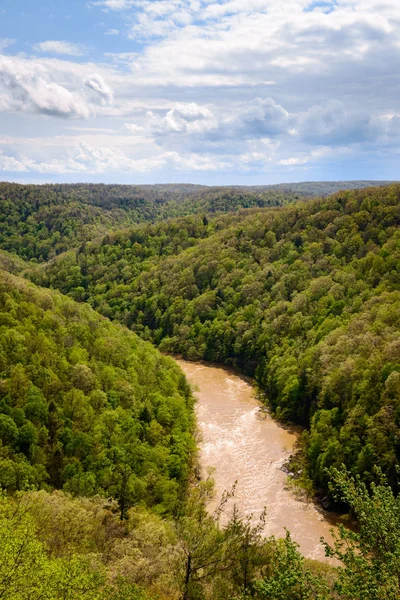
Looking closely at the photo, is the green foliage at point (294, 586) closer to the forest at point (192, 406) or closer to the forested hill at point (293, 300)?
the forest at point (192, 406)

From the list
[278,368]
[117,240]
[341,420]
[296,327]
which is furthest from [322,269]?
[117,240]

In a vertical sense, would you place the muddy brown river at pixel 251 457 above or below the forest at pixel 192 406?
below

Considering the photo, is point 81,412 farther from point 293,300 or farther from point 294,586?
point 293,300

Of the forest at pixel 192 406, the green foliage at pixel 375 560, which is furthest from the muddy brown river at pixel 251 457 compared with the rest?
the green foliage at pixel 375 560

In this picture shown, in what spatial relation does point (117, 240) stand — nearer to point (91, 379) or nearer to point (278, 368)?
point (278, 368)

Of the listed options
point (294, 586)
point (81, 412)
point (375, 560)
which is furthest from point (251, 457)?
point (375, 560)

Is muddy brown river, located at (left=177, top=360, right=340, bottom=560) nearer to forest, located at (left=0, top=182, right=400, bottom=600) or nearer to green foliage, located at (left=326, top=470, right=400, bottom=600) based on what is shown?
forest, located at (left=0, top=182, right=400, bottom=600)
